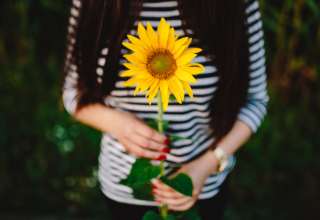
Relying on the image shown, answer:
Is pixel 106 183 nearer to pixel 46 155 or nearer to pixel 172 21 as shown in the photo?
pixel 172 21

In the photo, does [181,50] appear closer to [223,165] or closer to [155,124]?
[155,124]

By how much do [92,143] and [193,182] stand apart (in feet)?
3.80

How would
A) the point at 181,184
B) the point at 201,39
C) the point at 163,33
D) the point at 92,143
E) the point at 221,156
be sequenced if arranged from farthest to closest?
1. the point at 92,143
2. the point at 221,156
3. the point at 201,39
4. the point at 181,184
5. the point at 163,33

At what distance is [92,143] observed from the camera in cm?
215

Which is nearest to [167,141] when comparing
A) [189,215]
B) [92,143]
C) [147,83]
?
[189,215]

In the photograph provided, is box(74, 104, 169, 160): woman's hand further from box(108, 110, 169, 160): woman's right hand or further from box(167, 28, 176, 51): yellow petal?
box(167, 28, 176, 51): yellow petal

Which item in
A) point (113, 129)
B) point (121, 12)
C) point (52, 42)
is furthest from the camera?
point (52, 42)

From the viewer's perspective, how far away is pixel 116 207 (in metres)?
1.23

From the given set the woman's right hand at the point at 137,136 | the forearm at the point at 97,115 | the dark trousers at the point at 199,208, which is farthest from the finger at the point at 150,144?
the dark trousers at the point at 199,208

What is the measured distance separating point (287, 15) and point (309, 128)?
0.55 meters

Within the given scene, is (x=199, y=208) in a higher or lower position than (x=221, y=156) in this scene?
lower

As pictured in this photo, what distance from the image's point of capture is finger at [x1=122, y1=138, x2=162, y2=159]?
1005 millimetres

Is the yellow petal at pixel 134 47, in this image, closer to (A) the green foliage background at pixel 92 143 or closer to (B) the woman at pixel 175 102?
(B) the woman at pixel 175 102

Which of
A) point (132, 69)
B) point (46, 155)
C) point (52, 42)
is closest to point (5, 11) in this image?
point (52, 42)
